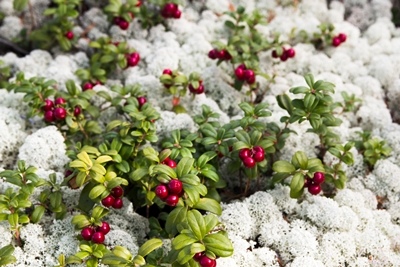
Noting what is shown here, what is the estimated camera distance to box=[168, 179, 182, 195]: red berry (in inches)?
90.3

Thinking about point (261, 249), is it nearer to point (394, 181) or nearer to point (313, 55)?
point (394, 181)

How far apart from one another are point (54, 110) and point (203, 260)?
1.58 metres

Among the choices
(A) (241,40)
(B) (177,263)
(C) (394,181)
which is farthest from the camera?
(A) (241,40)

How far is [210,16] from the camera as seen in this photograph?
4.23 m

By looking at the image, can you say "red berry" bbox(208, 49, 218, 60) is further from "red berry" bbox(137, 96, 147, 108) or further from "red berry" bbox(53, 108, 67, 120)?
"red berry" bbox(53, 108, 67, 120)

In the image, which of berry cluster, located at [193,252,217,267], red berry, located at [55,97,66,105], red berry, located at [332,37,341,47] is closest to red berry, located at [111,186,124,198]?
berry cluster, located at [193,252,217,267]

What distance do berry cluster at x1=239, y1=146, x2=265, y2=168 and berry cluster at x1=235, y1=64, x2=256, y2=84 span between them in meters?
0.88

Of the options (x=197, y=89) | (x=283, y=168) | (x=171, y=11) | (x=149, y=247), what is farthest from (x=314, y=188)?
(x=171, y=11)

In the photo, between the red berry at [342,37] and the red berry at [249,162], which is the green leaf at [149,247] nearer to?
the red berry at [249,162]

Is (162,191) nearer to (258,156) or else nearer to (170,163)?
(170,163)

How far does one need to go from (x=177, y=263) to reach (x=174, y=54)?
2076mm

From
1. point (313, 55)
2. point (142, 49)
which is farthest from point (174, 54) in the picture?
point (313, 55)

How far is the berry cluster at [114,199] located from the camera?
251cm

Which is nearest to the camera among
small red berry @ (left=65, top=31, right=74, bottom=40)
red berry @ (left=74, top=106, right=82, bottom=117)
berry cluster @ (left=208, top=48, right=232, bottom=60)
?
red berry @ (left=74, top=106, right=82, bottom=117)
